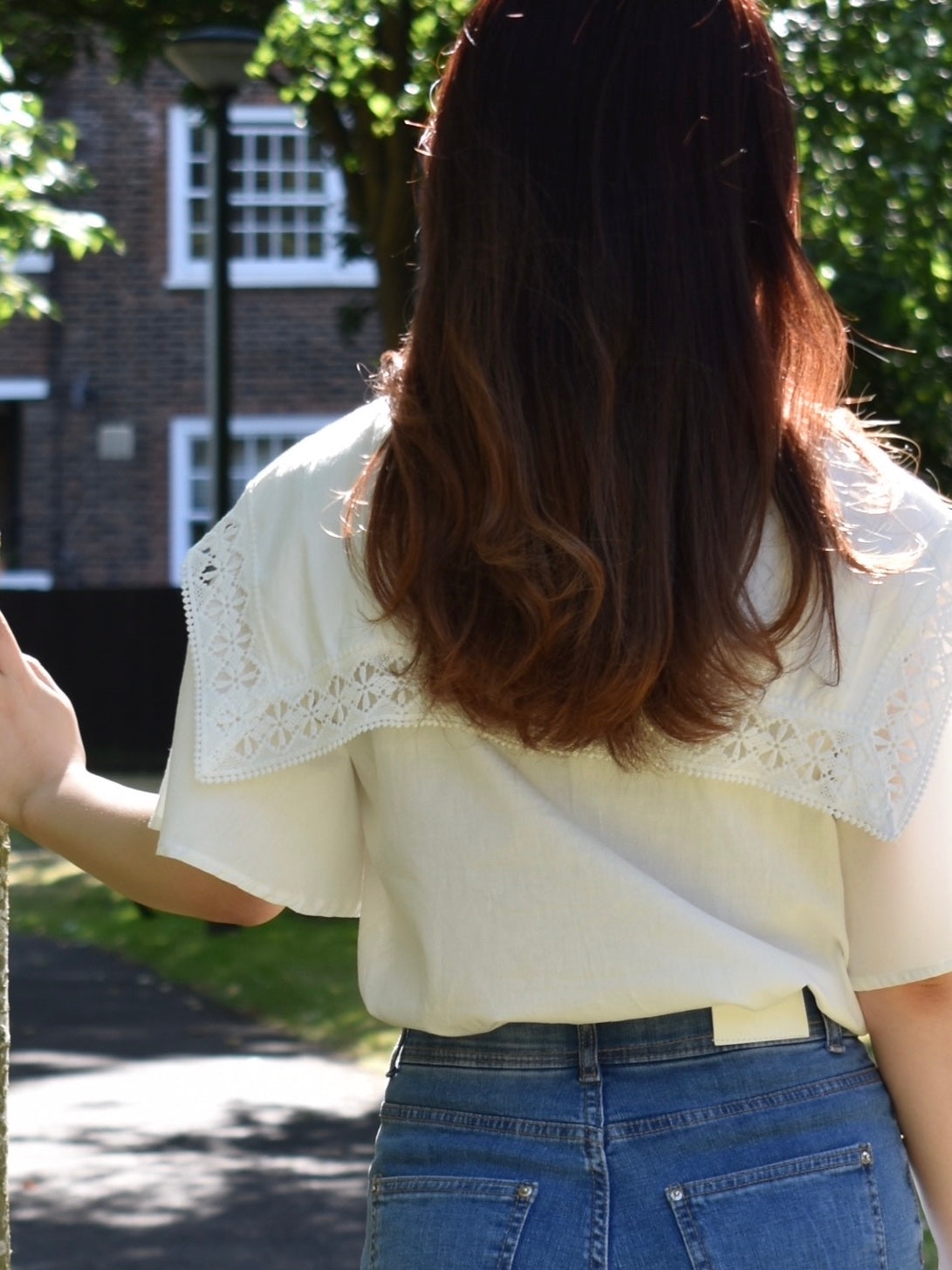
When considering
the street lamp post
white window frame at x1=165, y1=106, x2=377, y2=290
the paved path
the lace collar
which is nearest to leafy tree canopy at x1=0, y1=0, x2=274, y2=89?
the street lamp post

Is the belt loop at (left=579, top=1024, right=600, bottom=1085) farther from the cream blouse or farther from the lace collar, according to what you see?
the lace collar

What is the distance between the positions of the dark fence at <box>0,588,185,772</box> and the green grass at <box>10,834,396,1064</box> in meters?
4.31

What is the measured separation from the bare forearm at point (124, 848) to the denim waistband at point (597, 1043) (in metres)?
0.22

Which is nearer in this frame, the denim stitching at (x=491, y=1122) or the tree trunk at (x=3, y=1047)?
the denim stitching at (x=491, y=1122)

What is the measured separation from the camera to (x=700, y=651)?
4.38 ft

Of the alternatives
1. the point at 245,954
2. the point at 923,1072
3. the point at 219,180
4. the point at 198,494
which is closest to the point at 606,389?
the point at 923,1072

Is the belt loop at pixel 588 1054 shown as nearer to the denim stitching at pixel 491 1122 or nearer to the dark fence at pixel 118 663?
the denim stitching at pixel 491 1122

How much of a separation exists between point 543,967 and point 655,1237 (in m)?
0.20

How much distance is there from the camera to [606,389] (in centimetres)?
136

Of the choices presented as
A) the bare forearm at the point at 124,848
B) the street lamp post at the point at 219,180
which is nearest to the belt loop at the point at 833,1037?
the bare forearm at the point at 124,848

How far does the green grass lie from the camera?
756cm

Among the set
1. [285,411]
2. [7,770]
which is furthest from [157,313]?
[7,770]

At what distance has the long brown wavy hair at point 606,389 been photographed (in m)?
1.34

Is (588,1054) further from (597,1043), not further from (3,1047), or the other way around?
(3,1047)
